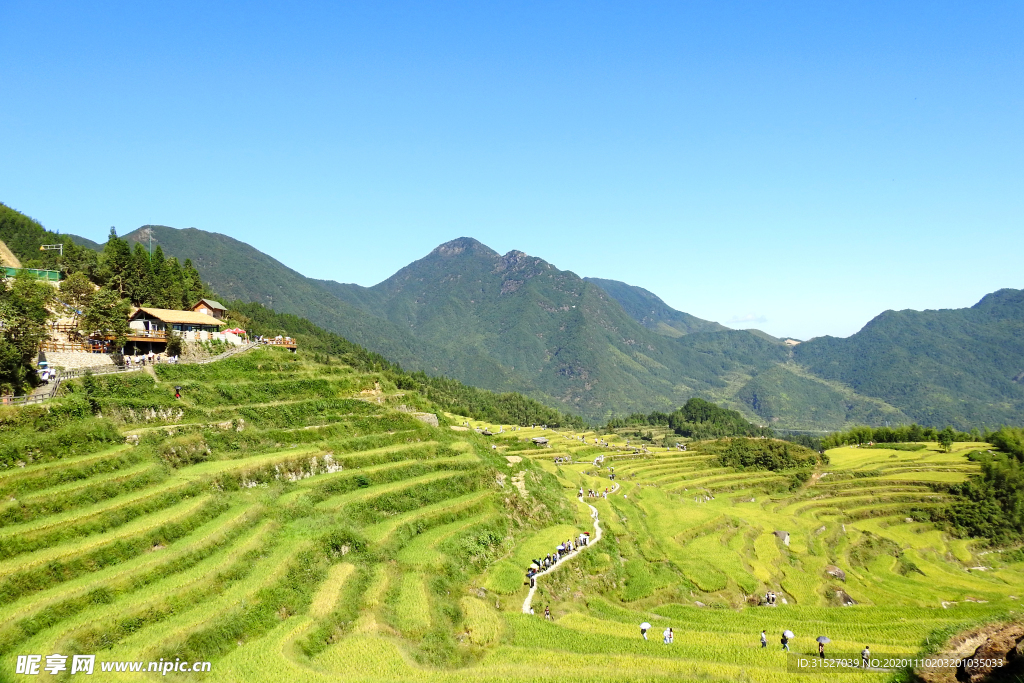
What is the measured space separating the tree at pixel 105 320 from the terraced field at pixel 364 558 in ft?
24.3

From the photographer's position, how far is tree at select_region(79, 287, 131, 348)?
49.3 m

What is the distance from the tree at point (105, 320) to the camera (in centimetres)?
4934

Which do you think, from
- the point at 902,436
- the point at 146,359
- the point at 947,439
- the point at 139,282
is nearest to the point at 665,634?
the point at 146,359

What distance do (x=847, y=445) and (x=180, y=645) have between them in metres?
142

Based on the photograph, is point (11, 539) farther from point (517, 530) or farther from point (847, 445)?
point (847, 445)

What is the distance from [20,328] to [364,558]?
3173 centimetres

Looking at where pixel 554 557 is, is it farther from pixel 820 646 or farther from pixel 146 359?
pixel 146 359

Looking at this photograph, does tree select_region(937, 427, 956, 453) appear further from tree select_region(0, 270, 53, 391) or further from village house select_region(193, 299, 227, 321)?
tree select_region(0, 270, 53, 391)

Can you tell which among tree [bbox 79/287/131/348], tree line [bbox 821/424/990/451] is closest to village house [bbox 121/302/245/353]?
tree [bbox 79/287/131/348]

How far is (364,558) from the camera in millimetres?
31688

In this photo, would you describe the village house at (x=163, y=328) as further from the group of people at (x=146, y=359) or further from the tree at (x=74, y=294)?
the tree at (x=74, y=294)

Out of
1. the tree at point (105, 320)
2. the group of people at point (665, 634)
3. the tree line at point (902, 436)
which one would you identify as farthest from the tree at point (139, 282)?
the tree line at point (902, 436)

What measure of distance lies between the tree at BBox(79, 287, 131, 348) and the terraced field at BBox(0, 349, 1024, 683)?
7.41 metres

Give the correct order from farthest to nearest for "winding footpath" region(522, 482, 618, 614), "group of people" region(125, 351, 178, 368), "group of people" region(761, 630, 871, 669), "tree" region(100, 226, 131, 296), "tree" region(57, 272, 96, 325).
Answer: "tree" region(100, 226, 131, 296)
"tree" region(57, 272, 96, 325)
"group of people" region(125, 351, 178, 368)
"winding footpath" region(522, 482, 618, 614)
"group of people" region(761, 630, 871, 669)
